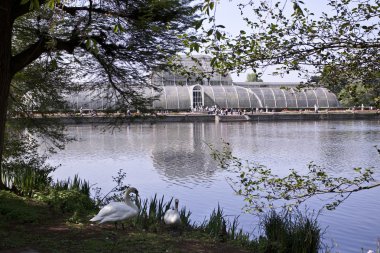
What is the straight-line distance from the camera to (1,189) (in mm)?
9711

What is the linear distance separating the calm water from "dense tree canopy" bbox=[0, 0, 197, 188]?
253cm

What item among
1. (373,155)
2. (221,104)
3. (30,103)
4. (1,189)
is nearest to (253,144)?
(373,155)

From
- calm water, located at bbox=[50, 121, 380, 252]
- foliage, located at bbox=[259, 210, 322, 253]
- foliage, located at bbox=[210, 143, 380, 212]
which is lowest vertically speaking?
calm water, located at bbox=[50, 121, 380, 252]

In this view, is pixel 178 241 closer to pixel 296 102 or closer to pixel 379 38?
pixel 379 38

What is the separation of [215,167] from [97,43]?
12539mm

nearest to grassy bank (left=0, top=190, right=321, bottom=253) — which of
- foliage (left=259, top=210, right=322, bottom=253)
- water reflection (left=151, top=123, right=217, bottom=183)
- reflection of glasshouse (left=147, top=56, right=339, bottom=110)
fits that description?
foliage (left=259, top=210, right=322, bottom=253)

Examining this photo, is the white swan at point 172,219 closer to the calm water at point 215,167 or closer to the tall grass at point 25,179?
the calm water at point 215,167

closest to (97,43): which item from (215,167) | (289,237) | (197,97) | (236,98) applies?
(289,237)

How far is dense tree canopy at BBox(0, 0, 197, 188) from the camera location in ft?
27.2

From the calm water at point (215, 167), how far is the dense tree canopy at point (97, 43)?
8.30ft

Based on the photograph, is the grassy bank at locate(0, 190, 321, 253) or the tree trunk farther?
the tree trunk

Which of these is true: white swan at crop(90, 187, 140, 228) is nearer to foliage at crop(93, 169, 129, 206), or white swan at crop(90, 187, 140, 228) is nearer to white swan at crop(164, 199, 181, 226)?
white swan at crop(164, 199, 181, 226)

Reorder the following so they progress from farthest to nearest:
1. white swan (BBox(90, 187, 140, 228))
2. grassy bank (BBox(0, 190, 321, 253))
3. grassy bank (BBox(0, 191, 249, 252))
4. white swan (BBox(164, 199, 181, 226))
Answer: white swan (BBox(164, 199, 181, 226))
white swan (BBox(90, 187, 140, 228))
grassy bank (BBox(0, 190, 321, 253))
grassy bank (BBox(0, 191, 249, 252))

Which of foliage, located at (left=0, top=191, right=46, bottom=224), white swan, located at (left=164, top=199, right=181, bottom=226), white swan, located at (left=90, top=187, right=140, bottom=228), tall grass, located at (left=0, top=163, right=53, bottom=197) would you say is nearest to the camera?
white swan, located at (left=90, top=187, right=140, bottom=228)
